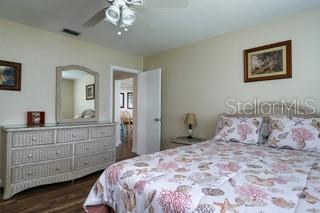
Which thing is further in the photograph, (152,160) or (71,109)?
(71,109)

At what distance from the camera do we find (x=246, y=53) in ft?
9.31

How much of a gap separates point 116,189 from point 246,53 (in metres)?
2.61

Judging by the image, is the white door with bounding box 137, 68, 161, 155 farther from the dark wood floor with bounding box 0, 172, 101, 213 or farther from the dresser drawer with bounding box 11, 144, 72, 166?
the dresser drawer with bounding box 11, 144, 72, 166

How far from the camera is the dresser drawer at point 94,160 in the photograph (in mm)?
2936

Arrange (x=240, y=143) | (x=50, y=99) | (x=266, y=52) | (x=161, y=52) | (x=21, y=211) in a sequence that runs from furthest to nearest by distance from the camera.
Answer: (x=161, y=52) → (x=50, y=99) → (x=266, y=52) → (x=240, y=143) → (x=21, y=211)

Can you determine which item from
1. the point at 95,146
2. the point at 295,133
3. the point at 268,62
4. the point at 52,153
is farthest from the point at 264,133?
the point at 52,153

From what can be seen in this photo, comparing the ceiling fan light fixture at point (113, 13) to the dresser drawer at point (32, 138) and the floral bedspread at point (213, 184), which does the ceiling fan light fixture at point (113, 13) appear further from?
the dresser drawer at point (32, 138)

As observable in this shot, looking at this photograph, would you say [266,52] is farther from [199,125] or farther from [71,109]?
[71,109]

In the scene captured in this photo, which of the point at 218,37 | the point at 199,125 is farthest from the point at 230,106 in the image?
the point at 218,37

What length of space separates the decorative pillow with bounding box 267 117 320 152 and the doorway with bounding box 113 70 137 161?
310 cm

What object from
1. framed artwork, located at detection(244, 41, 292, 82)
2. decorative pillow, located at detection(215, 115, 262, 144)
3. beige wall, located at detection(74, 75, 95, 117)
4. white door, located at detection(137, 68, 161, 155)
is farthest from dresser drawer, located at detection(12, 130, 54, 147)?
framed artwork, located at detection(244, 41, 292, 82)

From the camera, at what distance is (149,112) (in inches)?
163
